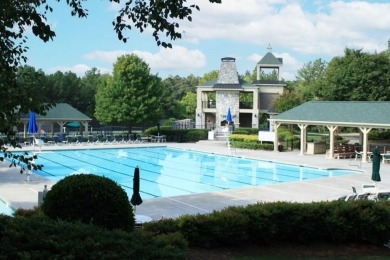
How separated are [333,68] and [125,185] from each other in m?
29.6

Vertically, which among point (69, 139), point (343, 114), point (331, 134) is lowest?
point (69, 139)

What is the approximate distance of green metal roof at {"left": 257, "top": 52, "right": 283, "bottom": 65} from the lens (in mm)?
48406

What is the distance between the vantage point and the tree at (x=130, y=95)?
41312 millimetres

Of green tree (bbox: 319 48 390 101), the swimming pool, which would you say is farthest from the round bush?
green tree (bbox: 319 48 390 101)

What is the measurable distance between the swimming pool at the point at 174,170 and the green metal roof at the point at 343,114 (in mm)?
3994

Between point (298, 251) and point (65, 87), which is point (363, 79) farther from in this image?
point (298, 251)

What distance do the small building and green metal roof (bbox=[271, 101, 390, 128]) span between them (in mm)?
16397

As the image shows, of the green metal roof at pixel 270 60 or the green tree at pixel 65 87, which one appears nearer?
the green metal roof at pixel 270 60

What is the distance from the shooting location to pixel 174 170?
24.2 meters

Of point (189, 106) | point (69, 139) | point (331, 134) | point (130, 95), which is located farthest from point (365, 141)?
point (189, 106)

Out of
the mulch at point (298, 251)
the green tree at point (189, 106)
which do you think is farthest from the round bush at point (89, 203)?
the green tree at point (189, 106)

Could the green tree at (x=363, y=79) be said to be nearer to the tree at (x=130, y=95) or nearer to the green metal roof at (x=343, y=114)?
the green metal roof at (x=343, y=114)

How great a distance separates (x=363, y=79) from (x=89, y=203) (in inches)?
1480

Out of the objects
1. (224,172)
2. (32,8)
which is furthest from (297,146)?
(32,8)
